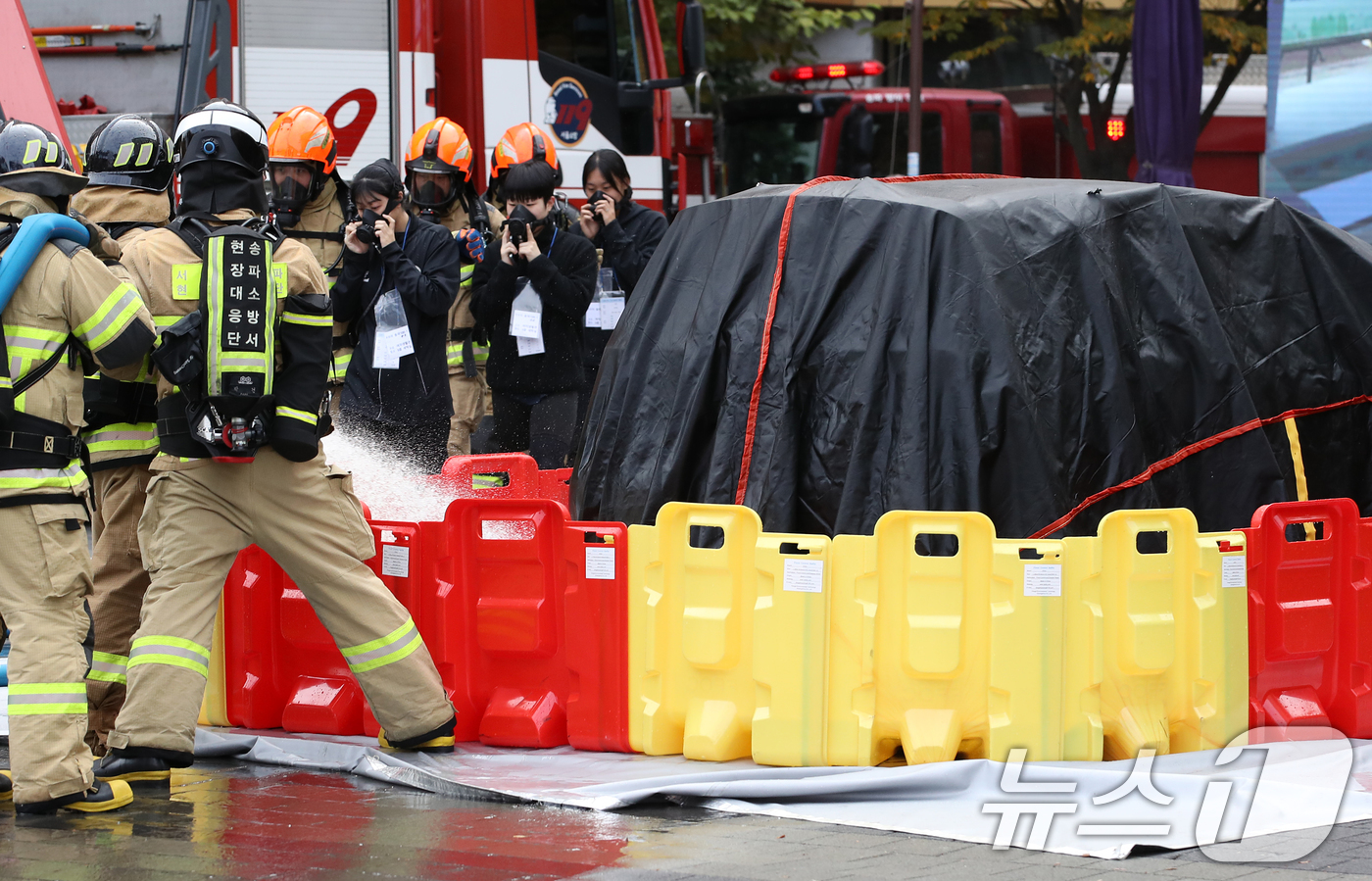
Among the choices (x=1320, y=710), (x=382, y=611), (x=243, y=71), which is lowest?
(x=1320, y=710)

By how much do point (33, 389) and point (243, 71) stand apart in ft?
22.4

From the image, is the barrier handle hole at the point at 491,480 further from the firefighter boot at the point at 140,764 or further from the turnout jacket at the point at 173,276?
the firefighter boot at the point at 140,764

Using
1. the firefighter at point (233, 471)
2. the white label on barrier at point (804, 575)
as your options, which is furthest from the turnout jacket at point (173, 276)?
the white label on barrier at point (804, 575)

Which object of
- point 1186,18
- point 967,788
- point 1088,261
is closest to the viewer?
point 967,788

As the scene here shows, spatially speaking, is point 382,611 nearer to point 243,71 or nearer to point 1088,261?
point 1088,261

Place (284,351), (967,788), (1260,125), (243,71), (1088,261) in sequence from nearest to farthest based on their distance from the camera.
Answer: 1. (967,788)
2. (284,351)
3. (1088,261)
4. (243,71)
5. (1260,125)

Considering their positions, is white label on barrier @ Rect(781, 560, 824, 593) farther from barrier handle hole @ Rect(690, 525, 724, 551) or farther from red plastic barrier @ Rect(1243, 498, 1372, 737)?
red plastic barrier @ Rect(1243, 498, 1372, 737)

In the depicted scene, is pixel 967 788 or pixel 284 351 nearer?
pixel 967 788

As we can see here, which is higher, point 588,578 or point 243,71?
point 243,71

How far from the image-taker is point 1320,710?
542cm

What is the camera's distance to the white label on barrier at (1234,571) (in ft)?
16.9

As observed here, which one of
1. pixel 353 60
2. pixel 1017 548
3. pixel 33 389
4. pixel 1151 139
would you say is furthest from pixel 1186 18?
pixel 33 389

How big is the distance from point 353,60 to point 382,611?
7.24 metres

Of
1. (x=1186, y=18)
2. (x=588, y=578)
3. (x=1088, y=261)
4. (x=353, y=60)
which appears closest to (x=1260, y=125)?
(x=1186, y=18)
